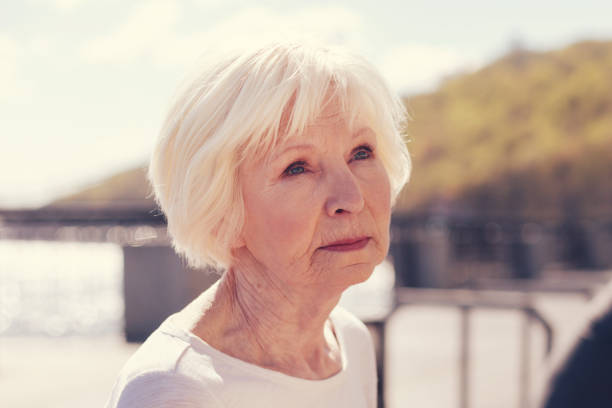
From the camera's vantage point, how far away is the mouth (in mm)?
1540

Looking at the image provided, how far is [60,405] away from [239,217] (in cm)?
489

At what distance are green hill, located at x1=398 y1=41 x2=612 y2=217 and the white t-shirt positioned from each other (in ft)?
89.4

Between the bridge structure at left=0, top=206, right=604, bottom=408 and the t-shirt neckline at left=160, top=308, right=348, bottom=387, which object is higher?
the t-shirt neckline at left=160, top=308, right=348, bottom=387

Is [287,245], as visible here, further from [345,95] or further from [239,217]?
[345,95]

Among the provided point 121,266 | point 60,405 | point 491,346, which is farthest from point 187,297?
point 491,346

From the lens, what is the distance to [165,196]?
1.70 metres

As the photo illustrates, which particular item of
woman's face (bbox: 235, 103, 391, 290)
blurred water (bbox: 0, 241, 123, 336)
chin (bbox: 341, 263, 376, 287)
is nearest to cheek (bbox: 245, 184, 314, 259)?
woman's face (bbox: 235, 103, 391, 290)

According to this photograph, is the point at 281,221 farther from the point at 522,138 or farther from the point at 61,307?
the point at 522,138

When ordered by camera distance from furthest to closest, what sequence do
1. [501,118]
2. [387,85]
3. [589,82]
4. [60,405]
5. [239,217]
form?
[501,118], [589,82], [60,405], [387,85], [239,217]

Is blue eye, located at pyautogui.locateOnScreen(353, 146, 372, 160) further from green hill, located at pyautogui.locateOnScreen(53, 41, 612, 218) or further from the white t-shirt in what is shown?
green hill, located at pyautogui.locateOnScreen(53, 41, 612, 218)

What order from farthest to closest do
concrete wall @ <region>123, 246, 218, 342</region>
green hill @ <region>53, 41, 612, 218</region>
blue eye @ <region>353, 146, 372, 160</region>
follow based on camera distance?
green hill @ <region>53, 41, 612, 218</region>
concrete wall @ <region>123, 246, 218, 342</region>
blue eye @ <region>353, 146, 372, 160</region>

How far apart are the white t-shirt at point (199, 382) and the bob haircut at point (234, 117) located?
0.91 ft

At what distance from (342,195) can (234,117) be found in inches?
11.6

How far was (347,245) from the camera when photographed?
155 cm
